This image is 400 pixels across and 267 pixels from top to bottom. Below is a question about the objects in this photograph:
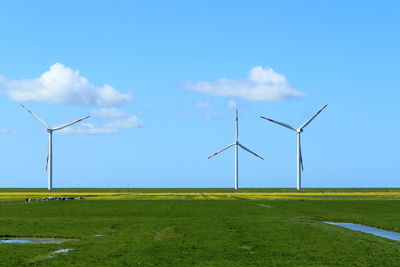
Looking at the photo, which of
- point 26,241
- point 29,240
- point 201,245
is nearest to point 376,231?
point 201,245

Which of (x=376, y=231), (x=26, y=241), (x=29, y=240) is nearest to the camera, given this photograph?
(x=26, y=241)

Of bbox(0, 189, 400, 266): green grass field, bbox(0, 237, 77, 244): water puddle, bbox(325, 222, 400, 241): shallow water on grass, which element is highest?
bbox(0, 189, 400, 266): green grass field

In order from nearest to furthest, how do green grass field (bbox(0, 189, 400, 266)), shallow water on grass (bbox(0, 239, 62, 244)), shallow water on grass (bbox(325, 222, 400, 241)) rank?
green grass field (bbox(0, 189, 400, 266)), shallow water on grass (bbox(0, 239, 62, 244)), shallow water on grass (bbox(325, 222, 400, 241))

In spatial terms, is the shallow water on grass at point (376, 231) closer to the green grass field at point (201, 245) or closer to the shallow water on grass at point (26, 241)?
the green grass field at point (201, 245)

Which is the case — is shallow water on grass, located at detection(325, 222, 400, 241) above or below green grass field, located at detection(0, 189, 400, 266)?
below

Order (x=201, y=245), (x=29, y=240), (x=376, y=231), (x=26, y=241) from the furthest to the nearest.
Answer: (x=376, y=231) → (x=29, y=240) → (x=26, y=241) → (x=201, y=245)

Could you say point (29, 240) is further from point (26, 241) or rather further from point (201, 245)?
point (201, 245)

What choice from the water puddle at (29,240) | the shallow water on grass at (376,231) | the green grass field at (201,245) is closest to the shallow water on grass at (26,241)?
the water puddle at (29,240)

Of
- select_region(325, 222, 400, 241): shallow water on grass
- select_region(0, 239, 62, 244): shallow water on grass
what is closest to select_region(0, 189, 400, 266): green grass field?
select_region(325, 222, 400, 241): shallow water on grass

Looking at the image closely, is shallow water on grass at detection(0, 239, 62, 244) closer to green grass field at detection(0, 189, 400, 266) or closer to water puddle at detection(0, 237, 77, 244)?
water puddle at detection(0, 237, 77, 244)

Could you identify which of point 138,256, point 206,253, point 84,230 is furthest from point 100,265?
point 84,230

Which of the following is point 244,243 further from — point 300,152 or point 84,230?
point 300,152

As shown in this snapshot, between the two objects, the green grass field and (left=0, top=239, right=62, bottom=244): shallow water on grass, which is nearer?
the green grass field

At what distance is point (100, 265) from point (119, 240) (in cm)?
989
